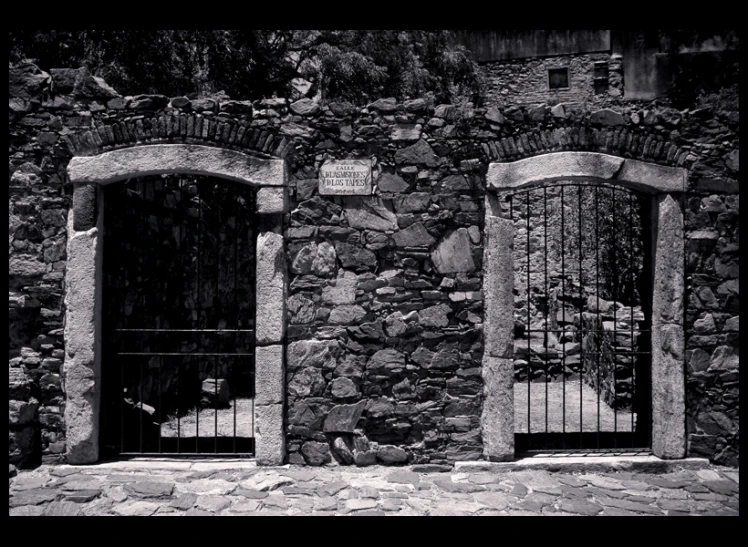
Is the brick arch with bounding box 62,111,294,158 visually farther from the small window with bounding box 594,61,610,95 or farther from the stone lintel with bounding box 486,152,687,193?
the small window with bounding box 594,61,610,95

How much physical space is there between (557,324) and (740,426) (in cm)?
621

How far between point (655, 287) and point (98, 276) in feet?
14.6

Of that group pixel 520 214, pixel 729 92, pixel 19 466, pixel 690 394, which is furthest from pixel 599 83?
pixel 19 466

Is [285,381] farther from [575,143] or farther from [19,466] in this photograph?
[575,143]

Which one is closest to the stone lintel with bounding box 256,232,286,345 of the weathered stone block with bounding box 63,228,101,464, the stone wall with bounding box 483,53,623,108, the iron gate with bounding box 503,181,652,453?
the weathered stone block with bounding box 63,228,101,464

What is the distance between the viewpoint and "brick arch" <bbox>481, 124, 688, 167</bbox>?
4.29 metres

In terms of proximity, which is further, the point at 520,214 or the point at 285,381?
the point at 520,214

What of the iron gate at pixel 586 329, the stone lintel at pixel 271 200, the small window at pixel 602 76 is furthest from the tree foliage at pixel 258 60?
the small window at pixel 602 76

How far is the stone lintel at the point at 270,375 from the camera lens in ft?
14.0

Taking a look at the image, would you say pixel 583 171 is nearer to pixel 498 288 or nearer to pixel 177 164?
pixel 498 288

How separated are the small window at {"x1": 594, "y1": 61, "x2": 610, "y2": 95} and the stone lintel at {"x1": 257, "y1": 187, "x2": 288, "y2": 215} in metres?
13.1

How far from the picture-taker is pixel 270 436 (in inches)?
168

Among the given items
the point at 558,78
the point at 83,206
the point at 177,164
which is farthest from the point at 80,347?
the point at 558,78

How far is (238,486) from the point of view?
396 cm
